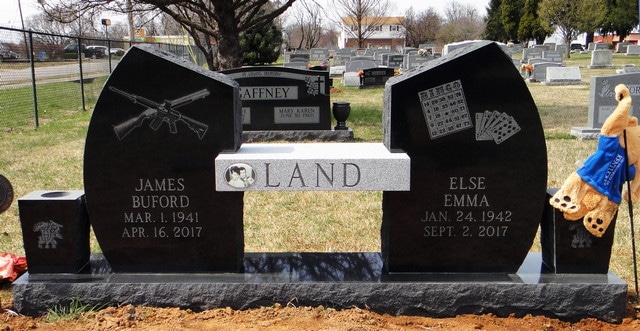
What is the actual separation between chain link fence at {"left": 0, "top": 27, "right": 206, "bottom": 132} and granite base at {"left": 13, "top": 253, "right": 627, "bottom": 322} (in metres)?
9.10

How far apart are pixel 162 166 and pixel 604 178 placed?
2.82 metres

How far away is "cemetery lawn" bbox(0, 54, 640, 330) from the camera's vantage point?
12.2 feet

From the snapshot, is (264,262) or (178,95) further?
(264,262)

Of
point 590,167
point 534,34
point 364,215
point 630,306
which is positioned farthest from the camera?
point 534,34

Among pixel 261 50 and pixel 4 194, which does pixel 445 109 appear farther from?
pixel 261 50

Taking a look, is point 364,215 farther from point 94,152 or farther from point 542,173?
point 94,152

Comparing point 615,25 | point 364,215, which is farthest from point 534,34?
point 364,215

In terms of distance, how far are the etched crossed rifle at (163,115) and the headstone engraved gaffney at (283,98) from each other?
7.04 meters

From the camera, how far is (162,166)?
157 inches

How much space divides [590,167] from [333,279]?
1.78 m

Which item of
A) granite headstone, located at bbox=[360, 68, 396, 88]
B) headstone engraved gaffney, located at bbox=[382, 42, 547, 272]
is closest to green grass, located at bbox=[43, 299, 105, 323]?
headstone engraved gaffney, located at bbox=[382, 42, 547, 272]

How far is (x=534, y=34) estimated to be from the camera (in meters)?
56.7

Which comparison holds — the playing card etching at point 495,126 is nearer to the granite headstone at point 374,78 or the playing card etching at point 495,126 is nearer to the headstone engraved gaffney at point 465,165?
the headstone engraved gaffney at point 465,165

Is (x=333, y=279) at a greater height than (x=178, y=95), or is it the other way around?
(x=178, y=95)
